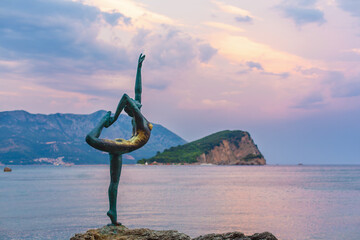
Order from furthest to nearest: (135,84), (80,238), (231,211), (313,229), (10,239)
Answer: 1. (231,211)
2. (313,229)
3. (10,239)
4. (135,84)
5. (80,238)

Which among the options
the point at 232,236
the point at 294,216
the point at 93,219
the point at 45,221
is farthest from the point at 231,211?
the point at 232,236

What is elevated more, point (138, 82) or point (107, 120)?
point (138, 82)

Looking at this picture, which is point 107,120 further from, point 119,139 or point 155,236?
point 155,236

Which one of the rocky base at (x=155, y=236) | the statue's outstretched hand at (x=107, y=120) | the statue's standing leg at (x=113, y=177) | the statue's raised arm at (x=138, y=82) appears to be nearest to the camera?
the rocky base at (x=155, y=236)

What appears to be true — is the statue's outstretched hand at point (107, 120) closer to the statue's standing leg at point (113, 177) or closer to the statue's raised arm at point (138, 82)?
the statue's standing leg at point (113, 177)

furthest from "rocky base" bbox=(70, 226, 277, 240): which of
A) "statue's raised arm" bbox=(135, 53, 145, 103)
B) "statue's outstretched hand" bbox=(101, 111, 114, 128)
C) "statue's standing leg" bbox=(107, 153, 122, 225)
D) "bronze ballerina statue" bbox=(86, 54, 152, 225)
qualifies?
"statue's raised arm" bbox=(135, 53, 145, 103)

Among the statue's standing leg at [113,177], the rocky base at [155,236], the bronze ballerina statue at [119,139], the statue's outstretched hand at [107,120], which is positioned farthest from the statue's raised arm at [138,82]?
the rocky base at [155,236]

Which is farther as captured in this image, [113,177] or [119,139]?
[113,177]

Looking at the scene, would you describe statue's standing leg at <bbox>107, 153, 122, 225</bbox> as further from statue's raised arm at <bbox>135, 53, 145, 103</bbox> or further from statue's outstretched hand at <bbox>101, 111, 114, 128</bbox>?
statue's raised arm at <bbox>135, 53, 145, 103</bbox>

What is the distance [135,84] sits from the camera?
45.9ft

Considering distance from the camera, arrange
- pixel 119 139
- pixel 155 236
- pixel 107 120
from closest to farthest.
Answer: pixel 155 236 → pixel 107 120 → pixel 119 139

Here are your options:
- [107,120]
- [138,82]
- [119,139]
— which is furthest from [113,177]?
[138,82]

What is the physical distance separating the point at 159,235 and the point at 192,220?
18.2 meters

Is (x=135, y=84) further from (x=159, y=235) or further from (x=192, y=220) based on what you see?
(x=192, y=220)
